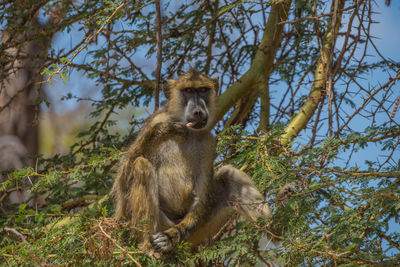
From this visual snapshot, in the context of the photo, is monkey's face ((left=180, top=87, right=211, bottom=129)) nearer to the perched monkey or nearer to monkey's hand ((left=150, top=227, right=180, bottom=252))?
the perched monkey

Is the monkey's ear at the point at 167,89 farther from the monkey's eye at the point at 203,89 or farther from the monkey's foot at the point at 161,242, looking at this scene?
the monkey's foot at the point at 161,242

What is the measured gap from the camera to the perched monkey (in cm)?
420

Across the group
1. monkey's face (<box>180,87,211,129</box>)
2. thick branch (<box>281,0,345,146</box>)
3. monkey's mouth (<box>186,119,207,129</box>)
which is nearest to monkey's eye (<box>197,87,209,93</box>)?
monkey's face (<box>180,87,211,129</box>)

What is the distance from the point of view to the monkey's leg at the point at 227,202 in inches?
179

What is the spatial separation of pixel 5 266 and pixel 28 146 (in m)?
7.44

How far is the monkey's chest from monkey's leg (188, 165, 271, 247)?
0.83ft

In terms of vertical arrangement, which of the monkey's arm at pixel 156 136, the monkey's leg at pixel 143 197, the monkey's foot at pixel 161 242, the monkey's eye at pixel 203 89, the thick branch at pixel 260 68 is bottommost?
the monkey's foot at pixel 161 242

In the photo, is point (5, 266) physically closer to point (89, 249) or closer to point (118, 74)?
point (89, 249)

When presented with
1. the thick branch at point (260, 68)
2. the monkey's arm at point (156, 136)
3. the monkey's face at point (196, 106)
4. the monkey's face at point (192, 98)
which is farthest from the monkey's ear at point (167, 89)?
the thick branch at point (260, 68)

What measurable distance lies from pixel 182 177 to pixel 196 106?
2.24 feet

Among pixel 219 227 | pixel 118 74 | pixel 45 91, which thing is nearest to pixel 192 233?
pixel 219 227

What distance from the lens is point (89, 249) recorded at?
324 cm

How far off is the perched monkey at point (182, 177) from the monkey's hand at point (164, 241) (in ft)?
0.07

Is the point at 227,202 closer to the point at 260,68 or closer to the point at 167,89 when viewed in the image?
the point at 167,89
